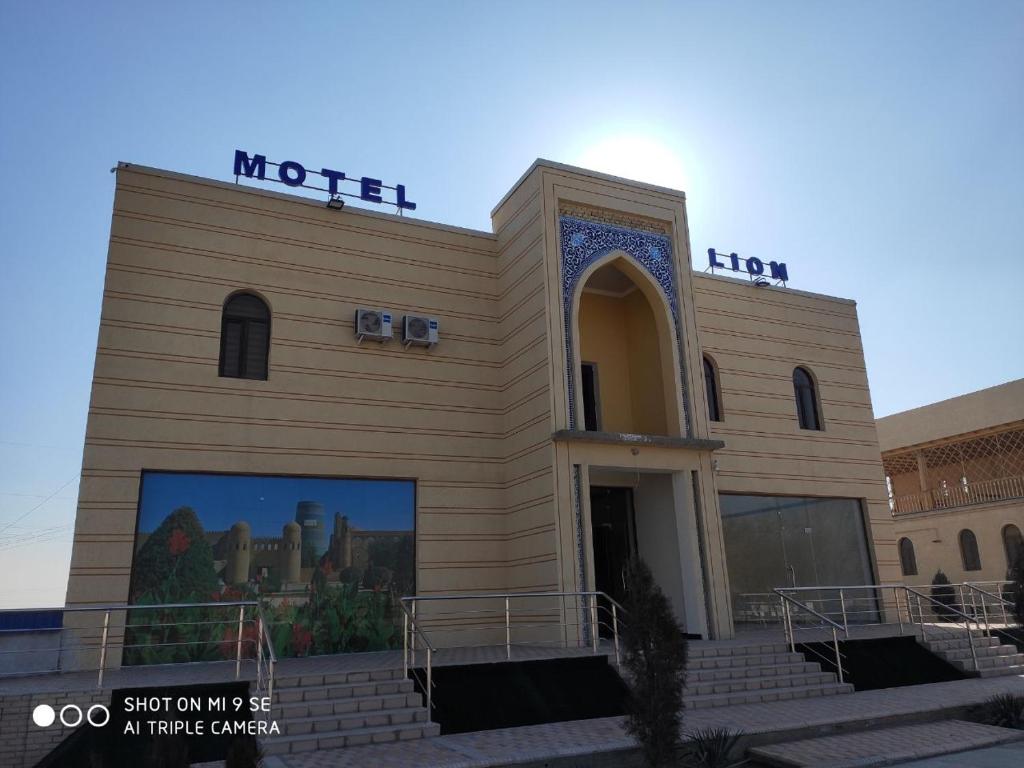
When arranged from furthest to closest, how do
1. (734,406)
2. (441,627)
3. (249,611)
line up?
(734,406)
(441,627)
(249,611)

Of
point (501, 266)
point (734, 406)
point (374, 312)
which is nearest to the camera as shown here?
point (374, 312)

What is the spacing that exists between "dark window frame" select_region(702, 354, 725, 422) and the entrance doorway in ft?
9.06

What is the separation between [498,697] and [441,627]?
134 inches

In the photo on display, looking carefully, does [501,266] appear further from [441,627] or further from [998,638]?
[998,638]

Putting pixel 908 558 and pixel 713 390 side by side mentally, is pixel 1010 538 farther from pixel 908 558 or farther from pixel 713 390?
pixel 713 390

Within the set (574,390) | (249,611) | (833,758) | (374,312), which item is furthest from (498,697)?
(374,312)

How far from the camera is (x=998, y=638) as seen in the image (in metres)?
11.6

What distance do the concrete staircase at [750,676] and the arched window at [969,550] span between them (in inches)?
567

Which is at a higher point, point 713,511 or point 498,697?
point 713,511

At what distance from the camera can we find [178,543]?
10.2 meters

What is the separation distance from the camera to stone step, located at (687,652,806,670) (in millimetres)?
9266

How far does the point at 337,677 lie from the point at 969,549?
19689mm

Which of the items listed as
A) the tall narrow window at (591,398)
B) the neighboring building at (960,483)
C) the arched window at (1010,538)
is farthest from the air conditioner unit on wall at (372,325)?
the arched window at (1010,538)

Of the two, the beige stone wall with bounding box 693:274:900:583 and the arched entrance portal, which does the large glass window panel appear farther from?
the arched entrance portal
